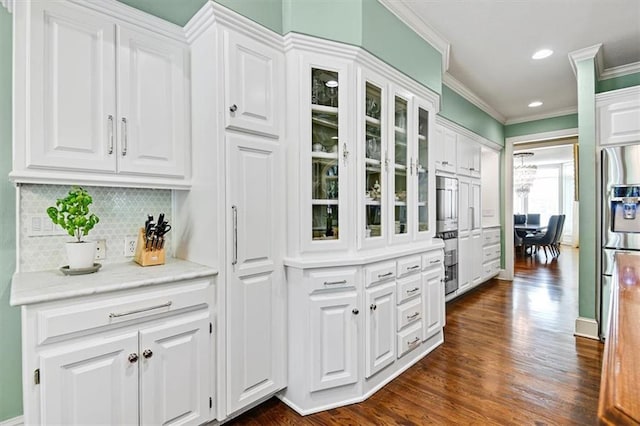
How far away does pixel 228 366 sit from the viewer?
1.77 meters

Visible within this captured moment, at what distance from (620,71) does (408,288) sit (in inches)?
142

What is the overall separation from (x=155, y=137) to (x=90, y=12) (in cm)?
67

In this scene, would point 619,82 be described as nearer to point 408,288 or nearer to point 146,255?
point 408,288

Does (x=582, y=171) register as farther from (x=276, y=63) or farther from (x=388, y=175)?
(x=276, y=63)

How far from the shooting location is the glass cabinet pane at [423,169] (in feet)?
9.37

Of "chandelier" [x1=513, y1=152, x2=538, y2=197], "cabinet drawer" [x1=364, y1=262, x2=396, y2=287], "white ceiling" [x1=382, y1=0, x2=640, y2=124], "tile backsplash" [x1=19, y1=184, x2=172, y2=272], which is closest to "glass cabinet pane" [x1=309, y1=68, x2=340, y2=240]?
"cabinet drawer" [x1=364, y1=262, x2=396, y2=287]

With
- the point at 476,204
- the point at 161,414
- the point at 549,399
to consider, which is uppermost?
the point at 476,204

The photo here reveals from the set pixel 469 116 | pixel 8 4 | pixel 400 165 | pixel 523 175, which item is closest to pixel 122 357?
pixel 8 4

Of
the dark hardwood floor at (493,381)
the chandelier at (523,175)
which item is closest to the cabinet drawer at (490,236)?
the dark hardwood floor at (493,381)

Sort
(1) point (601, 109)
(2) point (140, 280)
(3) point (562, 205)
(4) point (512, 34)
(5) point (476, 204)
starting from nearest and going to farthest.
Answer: (2) point (140, 280) → (4) point (512, 34) → (1) point (601, 109) → (5) point (476, 204) → (3) point (562, 205)

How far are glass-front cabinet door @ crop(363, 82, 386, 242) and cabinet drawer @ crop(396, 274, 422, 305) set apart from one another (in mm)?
437

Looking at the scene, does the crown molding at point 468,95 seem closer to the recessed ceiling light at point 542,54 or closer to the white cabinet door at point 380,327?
the recessed ceiling light at point 542,54

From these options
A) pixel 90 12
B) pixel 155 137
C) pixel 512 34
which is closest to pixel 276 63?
pixel 155 137

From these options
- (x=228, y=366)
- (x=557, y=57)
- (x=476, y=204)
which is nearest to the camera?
(x=228, y=366)
